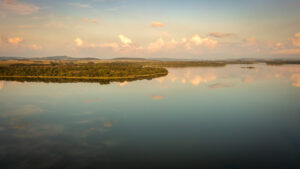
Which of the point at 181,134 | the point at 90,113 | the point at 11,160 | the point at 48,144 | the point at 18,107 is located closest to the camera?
the point at 11,160

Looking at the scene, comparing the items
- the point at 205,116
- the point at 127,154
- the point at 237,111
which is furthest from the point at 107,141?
the point at 237,111

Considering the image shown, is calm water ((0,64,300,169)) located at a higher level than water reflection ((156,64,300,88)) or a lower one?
lower

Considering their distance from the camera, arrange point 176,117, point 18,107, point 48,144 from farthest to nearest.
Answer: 1. point 18,107
2. point 176,117
3. point 48,144

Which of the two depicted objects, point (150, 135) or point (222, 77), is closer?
point (150, 135)

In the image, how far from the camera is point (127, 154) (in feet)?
42.8

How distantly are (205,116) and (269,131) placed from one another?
A: 647 cm

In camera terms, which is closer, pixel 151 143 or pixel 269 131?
pixel 151 143

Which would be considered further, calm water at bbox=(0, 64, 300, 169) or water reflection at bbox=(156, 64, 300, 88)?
water reflection at bbox=(156, 64, 300, 88)

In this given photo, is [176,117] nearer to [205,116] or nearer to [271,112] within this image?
[205,116]

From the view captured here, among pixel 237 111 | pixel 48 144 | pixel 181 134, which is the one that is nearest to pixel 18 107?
pixel 48 144

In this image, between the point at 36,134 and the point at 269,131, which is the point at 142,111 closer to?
the point at 36,134

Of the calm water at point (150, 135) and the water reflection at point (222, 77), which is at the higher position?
the water reflection at point (222, 77)

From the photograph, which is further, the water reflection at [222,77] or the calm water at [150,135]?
the water reflection at [222,77]

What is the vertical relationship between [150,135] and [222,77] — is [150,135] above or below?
below
